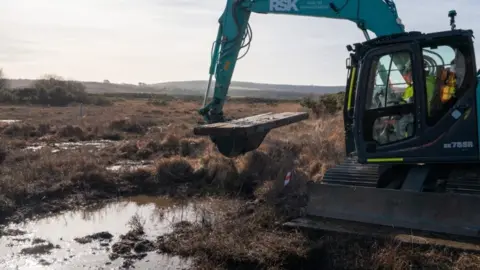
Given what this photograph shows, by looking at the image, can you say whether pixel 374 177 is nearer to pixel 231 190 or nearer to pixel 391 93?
pixel 391 93

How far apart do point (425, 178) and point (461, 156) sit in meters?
0.62

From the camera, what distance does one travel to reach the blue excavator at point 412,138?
24.8 ft

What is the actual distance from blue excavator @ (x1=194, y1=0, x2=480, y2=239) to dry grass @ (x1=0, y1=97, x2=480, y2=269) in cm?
61

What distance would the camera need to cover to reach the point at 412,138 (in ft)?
25.8

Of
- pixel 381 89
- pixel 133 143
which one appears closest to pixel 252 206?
pixel 381 89

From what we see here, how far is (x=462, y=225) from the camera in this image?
723 centimetres

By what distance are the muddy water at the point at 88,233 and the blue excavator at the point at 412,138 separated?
8.35 feet

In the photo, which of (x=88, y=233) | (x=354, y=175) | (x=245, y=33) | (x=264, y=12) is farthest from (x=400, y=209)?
(x=245, y=33)

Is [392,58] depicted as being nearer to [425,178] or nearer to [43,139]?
[425,178]

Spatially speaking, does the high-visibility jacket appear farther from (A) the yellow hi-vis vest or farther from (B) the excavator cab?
(A) the yellow hi-vis vest

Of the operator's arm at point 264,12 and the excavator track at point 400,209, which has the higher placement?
the operator's arm at point 264,12

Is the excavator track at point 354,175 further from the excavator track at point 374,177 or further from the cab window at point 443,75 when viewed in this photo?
the cab window at point 443,75

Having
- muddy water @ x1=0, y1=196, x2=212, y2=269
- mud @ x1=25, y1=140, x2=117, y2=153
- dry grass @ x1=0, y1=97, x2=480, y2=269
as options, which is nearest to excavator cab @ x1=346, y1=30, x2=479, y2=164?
dry grass @ x1=0, y1=97, x2=480, y2=269

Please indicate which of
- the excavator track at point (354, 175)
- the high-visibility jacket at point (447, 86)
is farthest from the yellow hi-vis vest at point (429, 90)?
the excavator track at point (354, 175)
